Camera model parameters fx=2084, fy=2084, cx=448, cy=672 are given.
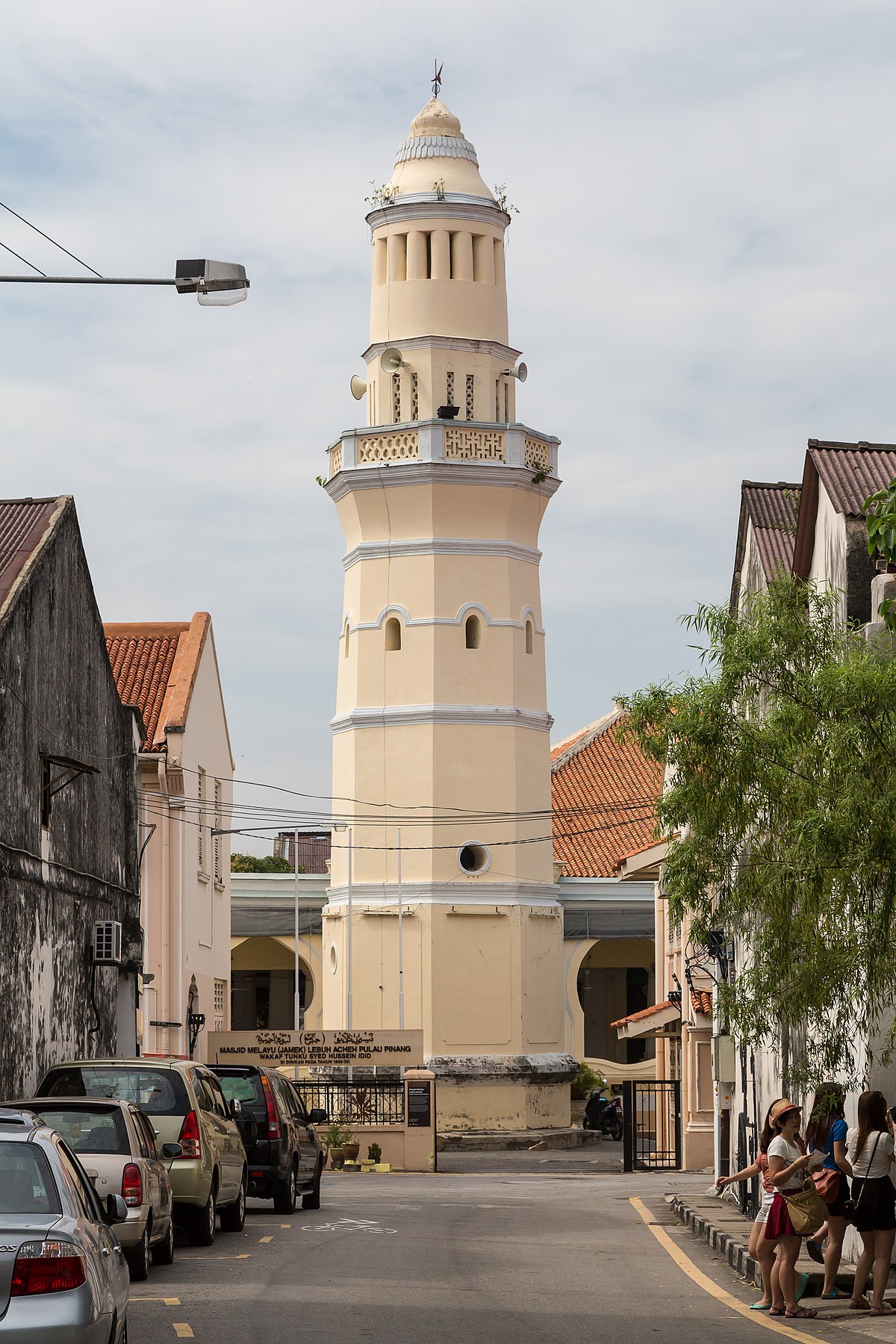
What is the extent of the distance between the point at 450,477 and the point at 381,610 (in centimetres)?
364

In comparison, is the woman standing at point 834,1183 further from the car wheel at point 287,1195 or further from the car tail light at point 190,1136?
the car wheel at point 287,1195

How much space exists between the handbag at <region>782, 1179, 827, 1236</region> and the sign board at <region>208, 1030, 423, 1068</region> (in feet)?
94.6

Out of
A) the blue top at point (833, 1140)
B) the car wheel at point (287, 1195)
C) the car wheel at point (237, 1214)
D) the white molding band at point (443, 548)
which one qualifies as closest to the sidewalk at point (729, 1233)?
the blue top at point (833, 1140)

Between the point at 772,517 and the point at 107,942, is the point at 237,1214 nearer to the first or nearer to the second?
the point at 107,942

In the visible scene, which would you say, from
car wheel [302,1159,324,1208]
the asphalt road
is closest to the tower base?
car wheel [302,1159,324,1208]

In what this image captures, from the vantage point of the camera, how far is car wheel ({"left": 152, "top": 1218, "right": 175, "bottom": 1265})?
57.4ft

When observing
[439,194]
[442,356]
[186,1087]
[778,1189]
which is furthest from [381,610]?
[778,1189]

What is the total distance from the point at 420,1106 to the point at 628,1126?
14.4 feet

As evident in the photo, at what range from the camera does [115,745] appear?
102 ft

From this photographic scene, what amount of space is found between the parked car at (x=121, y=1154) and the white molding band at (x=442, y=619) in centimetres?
3263

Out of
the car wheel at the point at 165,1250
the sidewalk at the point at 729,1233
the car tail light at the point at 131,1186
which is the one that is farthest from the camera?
the car wheel at the point at 165,1250

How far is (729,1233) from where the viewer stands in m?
21.6

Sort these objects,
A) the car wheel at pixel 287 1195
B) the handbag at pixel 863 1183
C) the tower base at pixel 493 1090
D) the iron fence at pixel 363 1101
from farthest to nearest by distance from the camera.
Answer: the tower base at pixel 493 1090 → the iron fence at pixel 363 1101 → the car wheel at pixel 287 1195 → the handbag at pixel 863 1183

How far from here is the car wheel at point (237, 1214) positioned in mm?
21328
